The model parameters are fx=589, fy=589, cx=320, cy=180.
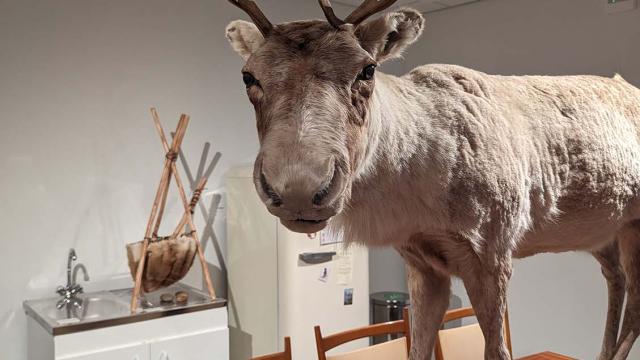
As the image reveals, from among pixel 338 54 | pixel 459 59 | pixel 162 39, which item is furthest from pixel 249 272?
pixel 338 54

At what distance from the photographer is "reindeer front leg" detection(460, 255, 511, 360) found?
936 mm

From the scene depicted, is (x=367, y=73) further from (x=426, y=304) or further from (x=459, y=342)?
(x=459, y=342)

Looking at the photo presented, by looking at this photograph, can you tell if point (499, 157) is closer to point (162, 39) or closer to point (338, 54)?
point (338, 54)

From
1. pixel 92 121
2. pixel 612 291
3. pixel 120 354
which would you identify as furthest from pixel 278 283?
pixel 612 291

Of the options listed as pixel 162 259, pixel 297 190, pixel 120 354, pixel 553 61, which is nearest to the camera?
pixel 297 190

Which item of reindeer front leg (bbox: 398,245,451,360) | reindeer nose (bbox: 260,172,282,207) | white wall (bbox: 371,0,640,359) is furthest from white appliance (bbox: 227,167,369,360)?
reindeer nose (bbox: 260,172,282,207)

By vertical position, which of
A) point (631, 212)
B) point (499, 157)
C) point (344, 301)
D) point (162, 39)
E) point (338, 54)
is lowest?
point (344, 301)

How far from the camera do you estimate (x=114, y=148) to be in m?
3.21

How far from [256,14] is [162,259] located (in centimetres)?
226

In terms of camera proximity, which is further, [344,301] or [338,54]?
[344,301]

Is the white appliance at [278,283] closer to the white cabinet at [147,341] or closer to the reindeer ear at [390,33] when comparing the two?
the white cabinet at [147,341]

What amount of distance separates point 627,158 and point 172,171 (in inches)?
94.6

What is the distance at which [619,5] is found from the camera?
3256 mm

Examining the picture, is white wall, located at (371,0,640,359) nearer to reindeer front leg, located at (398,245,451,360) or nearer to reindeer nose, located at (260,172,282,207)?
reindeer front leg, located at (398,245,451,360)
